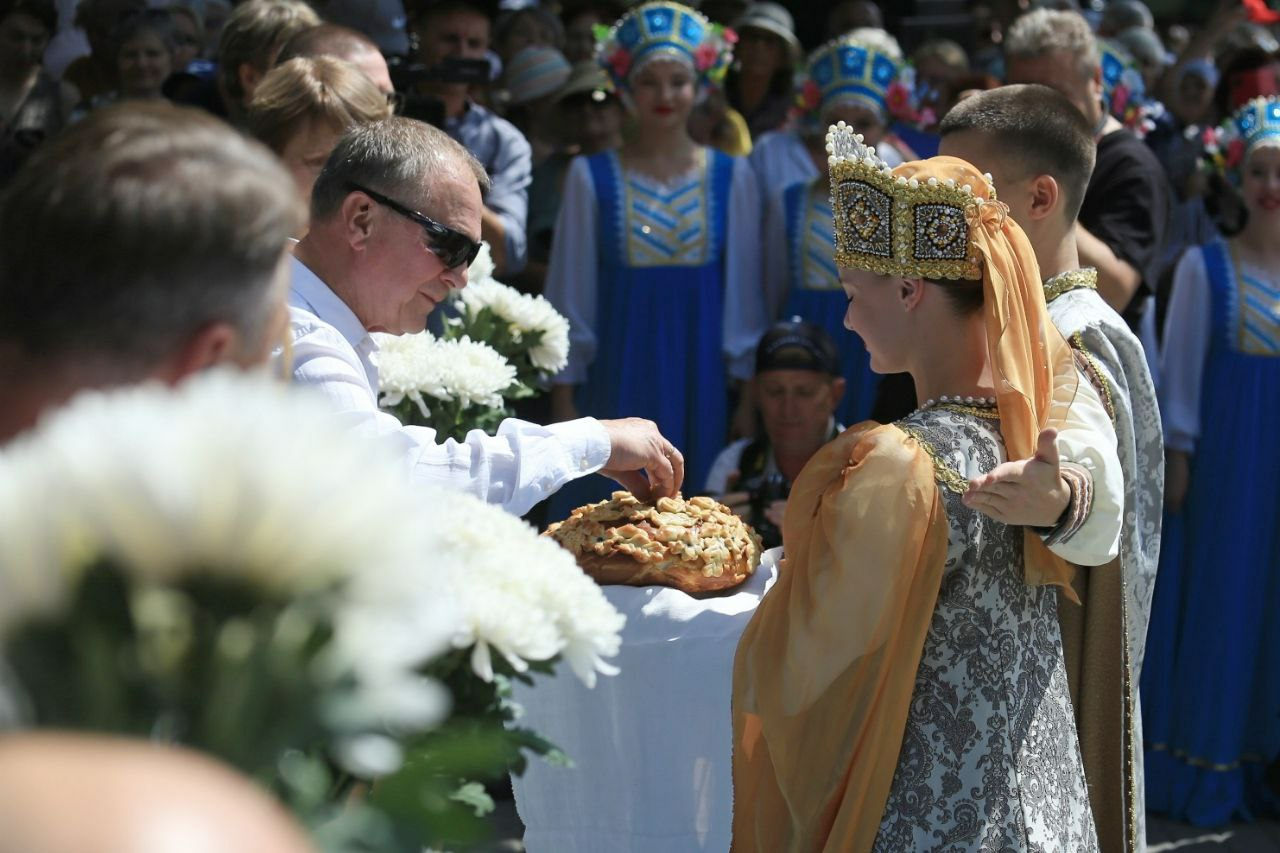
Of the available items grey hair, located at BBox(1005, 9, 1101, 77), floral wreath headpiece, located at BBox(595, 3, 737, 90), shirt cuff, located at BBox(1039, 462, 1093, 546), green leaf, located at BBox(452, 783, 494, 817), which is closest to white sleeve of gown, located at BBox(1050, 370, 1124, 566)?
shirt cuff, located at BBox(1039, 462, 1093, 546)

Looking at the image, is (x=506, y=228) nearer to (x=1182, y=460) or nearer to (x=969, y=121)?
(x=969, y=121)

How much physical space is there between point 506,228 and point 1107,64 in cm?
240

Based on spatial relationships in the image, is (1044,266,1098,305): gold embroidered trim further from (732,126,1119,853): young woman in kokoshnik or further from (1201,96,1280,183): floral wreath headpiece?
(1201,96,1280,183): floral wreath headpiece

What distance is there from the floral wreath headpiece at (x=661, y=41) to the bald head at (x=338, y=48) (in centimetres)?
174

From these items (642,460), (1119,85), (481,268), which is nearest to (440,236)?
(642,460)

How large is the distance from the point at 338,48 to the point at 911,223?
7.33ft

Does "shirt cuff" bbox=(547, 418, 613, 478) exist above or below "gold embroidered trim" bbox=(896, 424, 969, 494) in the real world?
below

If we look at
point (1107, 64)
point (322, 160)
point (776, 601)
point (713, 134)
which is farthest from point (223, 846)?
point (713, 134)

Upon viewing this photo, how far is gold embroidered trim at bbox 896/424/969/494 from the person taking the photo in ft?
7.94

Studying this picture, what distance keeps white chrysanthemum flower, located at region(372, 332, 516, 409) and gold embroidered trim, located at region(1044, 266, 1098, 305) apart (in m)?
1.28

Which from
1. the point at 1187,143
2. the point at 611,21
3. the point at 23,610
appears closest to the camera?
the point at 23,610

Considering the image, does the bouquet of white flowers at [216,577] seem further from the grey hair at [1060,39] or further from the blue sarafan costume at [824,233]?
the blue sarafan costume at [824,233]

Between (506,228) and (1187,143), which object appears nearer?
(506,228)

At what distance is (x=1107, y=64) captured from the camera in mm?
5465
